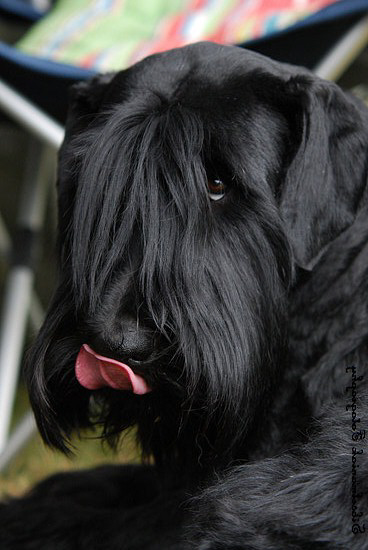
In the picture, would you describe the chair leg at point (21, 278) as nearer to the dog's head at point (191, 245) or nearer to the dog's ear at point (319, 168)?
the dog's head at point (191, 245)

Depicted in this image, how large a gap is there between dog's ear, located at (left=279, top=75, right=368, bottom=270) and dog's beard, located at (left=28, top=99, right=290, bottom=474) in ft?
0.15

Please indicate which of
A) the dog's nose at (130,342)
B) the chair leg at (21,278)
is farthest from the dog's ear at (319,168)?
the chair leg at (21,278)

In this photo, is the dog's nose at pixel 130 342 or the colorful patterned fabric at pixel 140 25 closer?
the dog's nose at pixel 130 342

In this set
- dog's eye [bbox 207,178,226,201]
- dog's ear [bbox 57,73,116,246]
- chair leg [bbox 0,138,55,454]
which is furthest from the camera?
chair leg [bbox 0,138,55,454]

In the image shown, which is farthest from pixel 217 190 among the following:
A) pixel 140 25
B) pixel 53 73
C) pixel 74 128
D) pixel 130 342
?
pixel 140 25

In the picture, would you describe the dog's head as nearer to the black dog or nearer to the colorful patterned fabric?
the black dog

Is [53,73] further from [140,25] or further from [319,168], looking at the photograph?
[319,168]

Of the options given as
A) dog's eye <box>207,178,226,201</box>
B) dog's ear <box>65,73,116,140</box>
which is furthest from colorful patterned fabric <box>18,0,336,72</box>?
dog's eye <box>207,178,226,201</box>

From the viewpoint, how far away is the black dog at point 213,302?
1.35 metres

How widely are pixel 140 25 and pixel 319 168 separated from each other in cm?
170

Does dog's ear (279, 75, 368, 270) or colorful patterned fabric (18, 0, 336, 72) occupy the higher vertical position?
dog's ear (279, 75, 368, 270)

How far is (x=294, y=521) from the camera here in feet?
3.96

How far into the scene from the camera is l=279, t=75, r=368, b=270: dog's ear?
1.52 metres

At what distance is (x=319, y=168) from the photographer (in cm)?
153
